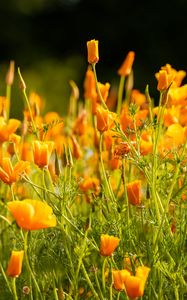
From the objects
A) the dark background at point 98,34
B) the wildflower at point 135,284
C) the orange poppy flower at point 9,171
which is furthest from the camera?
the dark background at point 98,34

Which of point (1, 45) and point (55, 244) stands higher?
point (1, 45)

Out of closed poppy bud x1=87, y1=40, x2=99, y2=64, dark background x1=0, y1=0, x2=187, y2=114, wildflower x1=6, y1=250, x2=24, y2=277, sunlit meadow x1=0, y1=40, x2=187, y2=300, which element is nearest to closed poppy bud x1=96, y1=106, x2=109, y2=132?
sunlit meadow x1=0, y1=40, x2=187, y2=300

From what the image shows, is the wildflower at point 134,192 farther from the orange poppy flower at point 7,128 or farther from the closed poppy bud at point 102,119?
the orange poppy flower at point 7,128

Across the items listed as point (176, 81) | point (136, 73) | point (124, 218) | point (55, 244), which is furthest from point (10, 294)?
point (136, 73)

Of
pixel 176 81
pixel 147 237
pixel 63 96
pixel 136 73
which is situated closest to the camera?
pixel 147 237

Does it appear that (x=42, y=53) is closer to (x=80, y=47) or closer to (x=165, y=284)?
(x=80, y=47)

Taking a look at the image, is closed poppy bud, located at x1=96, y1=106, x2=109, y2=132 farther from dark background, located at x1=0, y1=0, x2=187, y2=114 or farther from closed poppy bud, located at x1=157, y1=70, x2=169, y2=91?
dark background, located at x1=0, y1=0, x2=187, y2=114

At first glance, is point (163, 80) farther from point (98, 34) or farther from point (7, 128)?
point (98, 34)

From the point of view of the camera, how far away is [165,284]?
2.03m

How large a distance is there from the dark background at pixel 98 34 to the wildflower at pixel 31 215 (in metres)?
9.61

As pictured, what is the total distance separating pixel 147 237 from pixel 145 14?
11099 millimetres

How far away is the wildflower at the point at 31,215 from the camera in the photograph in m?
1.68

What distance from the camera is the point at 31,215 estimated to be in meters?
1.68

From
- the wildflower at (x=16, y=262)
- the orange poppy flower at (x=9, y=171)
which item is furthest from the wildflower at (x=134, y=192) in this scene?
the wildflower at (x=16, y=262)
